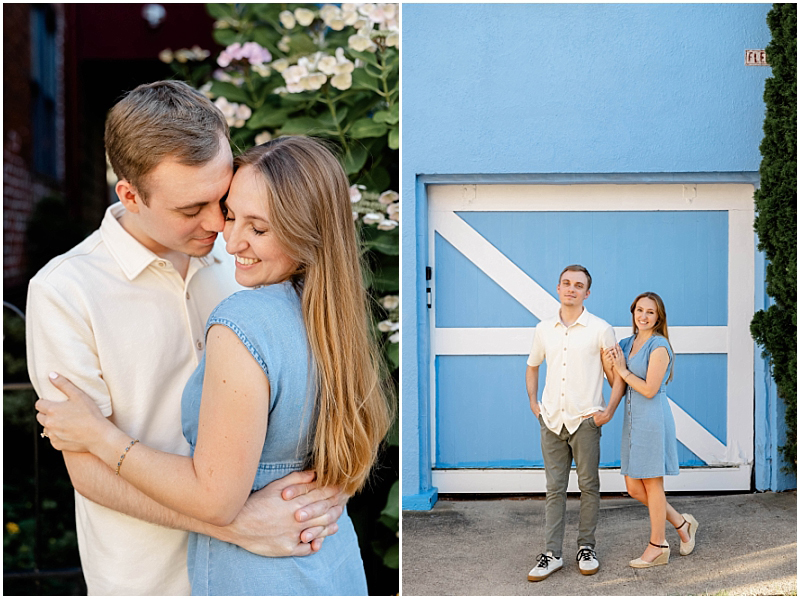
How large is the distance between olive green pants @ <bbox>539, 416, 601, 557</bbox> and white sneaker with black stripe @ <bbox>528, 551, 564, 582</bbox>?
0.10ft

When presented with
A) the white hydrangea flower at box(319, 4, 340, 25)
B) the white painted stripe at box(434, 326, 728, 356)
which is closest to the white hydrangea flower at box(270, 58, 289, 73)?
the white hydrangea flower at box(319, 4, 340, 25)

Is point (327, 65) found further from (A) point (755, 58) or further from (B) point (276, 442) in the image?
(A) point (755, 58)

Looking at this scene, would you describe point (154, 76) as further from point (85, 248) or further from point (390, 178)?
point (85, 248)

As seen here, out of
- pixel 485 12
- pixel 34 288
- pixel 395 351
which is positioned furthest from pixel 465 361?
pixel 34 288

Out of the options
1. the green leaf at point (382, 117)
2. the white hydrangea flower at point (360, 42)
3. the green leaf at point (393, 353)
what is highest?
the white hydrangea flower at point (360, 42)

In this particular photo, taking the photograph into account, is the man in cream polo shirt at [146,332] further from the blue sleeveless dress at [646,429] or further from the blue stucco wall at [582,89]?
the blue stucco wall at [582,89]

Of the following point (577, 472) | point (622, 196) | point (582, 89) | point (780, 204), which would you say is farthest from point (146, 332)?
point (780, 204)

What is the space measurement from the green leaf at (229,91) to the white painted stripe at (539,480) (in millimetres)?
2811

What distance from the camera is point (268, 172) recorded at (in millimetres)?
1876

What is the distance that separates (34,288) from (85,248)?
0.63 feet

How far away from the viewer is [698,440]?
5.01 meters

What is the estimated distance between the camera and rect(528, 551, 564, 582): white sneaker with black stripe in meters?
3.73

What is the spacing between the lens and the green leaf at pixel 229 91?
328 centimetres

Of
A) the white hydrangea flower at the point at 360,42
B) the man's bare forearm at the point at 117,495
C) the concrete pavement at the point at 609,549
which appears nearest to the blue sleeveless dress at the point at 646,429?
the concrete pavement at the point at 609,549
